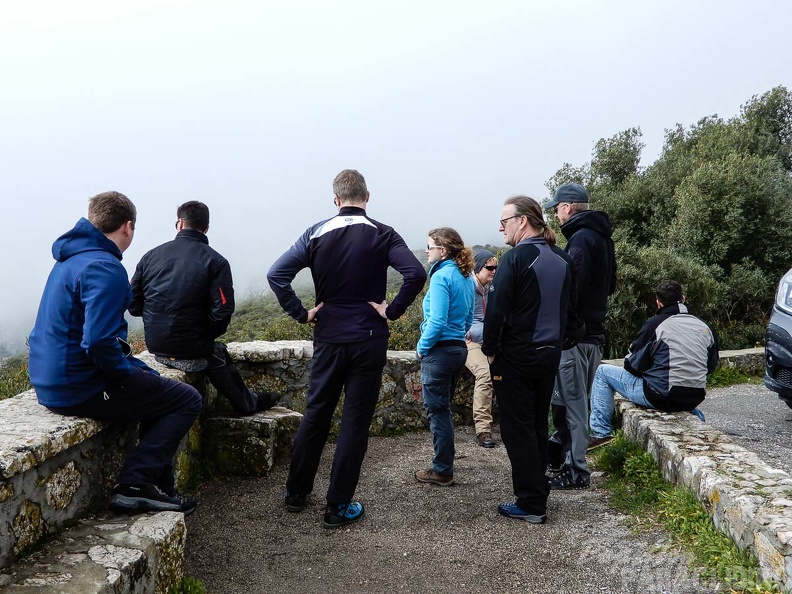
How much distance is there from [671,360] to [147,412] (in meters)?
3.80

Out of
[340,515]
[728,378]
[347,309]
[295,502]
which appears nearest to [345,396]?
[347,309]

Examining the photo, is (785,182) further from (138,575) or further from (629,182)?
(138,575)

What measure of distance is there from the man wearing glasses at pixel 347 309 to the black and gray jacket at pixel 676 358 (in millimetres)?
2216

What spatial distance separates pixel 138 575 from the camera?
2699 millimetres

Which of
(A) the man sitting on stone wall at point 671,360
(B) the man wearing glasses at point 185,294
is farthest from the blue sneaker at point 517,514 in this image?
(B) the man wearing glasses at point 185,294

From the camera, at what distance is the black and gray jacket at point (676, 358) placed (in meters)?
5.02

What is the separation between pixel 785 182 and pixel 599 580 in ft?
45.3

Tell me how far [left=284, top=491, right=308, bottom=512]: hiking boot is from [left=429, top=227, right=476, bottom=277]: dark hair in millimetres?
1978

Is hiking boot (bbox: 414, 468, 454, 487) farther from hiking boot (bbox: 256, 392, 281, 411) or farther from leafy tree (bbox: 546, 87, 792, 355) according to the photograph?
leafy tree (bbox: 546, 87, 792, 355)

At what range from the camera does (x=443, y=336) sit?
188 inches

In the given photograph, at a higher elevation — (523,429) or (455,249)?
(455,249)

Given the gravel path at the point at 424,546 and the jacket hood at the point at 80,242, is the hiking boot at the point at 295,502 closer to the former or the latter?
the gravel path at the point at 424,546

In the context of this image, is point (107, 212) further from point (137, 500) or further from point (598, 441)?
point (598, 441)

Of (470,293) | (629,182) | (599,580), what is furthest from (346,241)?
(629,182)
